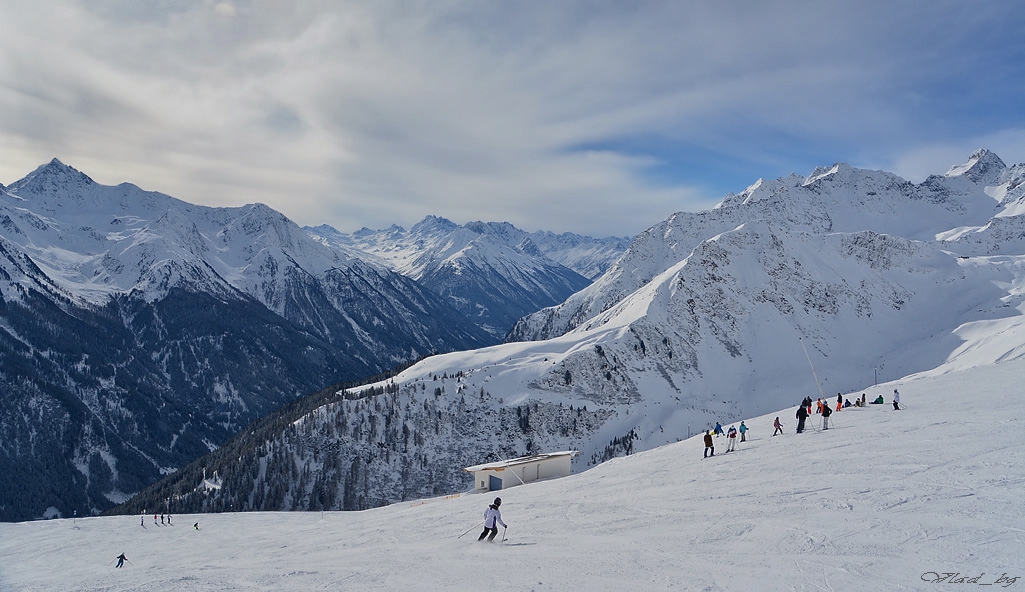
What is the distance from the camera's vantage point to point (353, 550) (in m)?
22.2

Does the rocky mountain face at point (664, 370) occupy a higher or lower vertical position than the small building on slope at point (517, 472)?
higher

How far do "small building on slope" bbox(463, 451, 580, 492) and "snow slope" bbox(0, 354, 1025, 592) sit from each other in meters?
15.9

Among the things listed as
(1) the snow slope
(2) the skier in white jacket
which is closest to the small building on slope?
(1) the snow slope

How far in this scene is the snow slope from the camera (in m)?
14.1

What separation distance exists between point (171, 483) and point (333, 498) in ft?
210

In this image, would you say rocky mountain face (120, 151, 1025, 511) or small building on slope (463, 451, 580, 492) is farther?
rocky mountain face (120, 151, 1025, 511)

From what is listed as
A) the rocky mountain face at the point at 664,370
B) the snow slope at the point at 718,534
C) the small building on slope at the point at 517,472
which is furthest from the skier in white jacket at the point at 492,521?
the rocky mountain face at the point at 664,370

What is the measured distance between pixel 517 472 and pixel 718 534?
34106 millimetres

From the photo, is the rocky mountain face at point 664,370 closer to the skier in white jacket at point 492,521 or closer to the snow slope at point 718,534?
the snow slope at point 718,534

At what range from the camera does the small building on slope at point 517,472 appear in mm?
49469

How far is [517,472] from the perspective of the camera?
50062mm

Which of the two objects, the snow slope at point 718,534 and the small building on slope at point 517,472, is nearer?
the snow slope at point 718,534

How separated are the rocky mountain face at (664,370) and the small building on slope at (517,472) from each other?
3200 centimetres

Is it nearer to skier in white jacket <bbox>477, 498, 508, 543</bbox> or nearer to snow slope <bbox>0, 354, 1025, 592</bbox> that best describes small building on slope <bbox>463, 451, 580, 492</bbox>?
snow slope <bbox>0, 354, 1025, 592</bbox>
